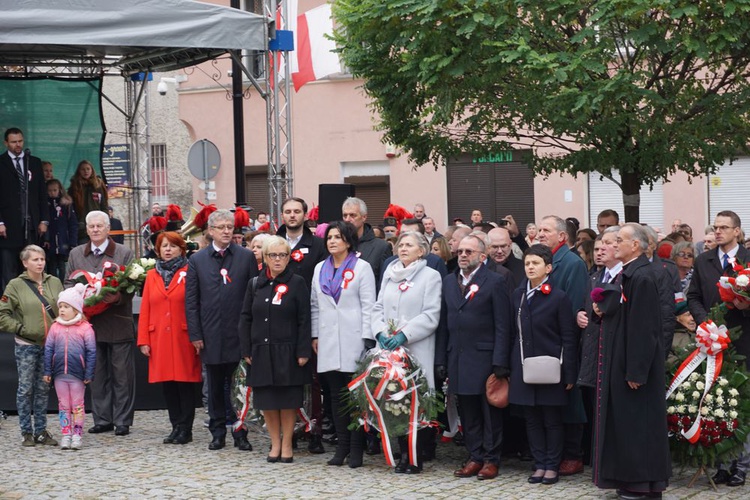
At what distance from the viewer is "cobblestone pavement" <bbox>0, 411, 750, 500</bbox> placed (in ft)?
27.9

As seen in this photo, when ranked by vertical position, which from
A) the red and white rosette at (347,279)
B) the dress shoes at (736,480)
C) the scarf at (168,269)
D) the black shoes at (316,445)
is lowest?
the dress shoes at (736,480)

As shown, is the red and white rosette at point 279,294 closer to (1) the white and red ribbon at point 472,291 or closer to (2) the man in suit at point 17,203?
(1) the white and red ribbon at point 472,291

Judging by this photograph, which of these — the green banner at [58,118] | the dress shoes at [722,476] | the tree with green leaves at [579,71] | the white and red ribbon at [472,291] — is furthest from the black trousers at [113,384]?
the green banner at [58,118]

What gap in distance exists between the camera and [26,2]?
40.6 feet

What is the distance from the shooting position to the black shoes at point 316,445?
1017 centimetres

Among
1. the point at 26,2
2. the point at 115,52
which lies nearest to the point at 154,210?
the point at 115,52

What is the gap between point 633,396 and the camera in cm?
805

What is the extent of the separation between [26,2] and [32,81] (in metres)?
5.46

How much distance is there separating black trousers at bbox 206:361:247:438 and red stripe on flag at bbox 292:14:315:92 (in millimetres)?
10525

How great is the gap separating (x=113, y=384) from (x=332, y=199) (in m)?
2.76

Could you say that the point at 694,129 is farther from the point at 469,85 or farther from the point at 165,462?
the point at 165,462

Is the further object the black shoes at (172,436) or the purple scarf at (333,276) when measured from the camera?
the black shoes at (172,436)

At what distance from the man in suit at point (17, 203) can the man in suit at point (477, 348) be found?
7086 millimetres

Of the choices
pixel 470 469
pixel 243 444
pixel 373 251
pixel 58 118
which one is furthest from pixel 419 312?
pixel 58 118
